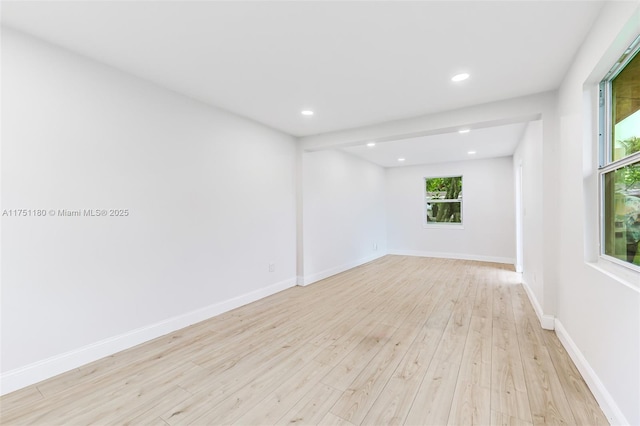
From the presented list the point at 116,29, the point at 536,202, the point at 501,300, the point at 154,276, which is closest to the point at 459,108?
the point at 536,202

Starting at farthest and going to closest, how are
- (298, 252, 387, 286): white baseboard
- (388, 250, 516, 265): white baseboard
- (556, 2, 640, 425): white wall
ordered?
(388, 250, 516, 265): white baseboard → (298, 252, 387, 286): white baseboard → (556, 2, 640, 425): white wall

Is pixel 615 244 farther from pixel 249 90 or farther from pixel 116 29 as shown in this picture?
pixel 116 29

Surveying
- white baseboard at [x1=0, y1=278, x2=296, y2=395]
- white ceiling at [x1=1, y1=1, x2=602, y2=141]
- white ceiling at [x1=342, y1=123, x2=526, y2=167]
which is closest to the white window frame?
white ceiling at [x1=342, y1=123, x2=526, y2=167]

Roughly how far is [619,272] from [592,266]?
0.76 ft

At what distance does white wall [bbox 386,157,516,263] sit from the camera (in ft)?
20.7

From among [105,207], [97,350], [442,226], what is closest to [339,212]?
[442,226]

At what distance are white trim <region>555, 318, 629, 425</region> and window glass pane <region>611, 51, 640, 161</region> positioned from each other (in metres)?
1.42

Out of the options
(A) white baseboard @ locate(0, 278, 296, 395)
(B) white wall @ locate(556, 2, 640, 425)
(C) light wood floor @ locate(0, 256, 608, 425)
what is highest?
(B) white wall @ locate(556, 2, 640, 425)

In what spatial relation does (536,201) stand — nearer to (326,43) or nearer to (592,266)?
(592,266)

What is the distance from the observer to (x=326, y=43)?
2.04 meters

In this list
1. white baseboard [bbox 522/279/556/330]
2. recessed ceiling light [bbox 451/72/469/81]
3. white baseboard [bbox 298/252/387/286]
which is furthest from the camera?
white baseboard [bbox 298/252/387/286]

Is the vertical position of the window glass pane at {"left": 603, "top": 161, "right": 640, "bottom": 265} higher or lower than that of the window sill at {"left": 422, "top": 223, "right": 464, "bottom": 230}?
higher


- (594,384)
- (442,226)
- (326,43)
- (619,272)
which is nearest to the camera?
(619,272)

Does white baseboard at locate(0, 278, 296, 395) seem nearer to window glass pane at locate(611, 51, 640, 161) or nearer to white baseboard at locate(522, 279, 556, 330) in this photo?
white baseboard at locate(522, 279, 556, 330)
